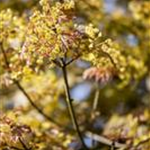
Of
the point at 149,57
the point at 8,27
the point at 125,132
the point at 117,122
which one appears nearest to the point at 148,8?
the point at 149,57

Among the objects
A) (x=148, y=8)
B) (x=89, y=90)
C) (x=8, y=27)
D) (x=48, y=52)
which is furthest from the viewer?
(x=89, y=90)

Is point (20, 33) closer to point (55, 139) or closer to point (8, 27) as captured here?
point (8, 27)

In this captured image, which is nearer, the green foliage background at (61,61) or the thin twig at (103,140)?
the green foliage background at (61,61)

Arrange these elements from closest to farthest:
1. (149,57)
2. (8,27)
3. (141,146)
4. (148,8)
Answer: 1. (8,27)
2. (141,146)
3. (148,8)
4. (149,57)

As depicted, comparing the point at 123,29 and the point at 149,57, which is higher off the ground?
the point at 123,29

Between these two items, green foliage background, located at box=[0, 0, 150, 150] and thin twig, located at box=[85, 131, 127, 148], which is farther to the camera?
thin twig, located at box=[85, 131, 127, 148]

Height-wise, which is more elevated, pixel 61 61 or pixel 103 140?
pixel 103 140

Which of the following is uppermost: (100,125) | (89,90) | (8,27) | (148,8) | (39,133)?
(89,90)

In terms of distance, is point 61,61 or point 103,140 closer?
point 61,61

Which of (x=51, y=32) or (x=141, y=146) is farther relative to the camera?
(x=141, y=146)
